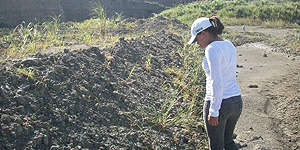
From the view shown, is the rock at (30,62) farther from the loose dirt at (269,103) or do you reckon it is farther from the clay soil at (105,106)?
the loose dirt at (269,103)

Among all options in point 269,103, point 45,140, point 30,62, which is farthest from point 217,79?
point 269,103

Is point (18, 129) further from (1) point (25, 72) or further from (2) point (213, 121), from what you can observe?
(2) point (213, 121)

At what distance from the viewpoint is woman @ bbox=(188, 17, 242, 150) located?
315cm

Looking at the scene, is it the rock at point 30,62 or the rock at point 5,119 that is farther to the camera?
the rock at point 30,62

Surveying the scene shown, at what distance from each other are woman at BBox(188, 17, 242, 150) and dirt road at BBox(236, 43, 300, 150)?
147cm

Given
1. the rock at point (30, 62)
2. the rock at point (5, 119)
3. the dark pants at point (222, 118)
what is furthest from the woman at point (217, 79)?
the rock at point (30, 62)

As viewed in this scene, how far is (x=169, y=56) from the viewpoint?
771cm

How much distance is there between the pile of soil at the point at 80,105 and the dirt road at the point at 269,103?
115cm

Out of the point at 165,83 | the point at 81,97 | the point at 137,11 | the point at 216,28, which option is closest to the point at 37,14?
the point at 137,11

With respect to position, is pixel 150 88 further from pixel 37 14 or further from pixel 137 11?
pixel 137 11

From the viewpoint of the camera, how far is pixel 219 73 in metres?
3.14

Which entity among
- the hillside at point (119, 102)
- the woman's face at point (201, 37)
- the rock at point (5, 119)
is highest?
the woman's face at point (201, 37)

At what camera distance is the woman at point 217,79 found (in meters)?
3.15

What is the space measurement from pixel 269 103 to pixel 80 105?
3737mm
